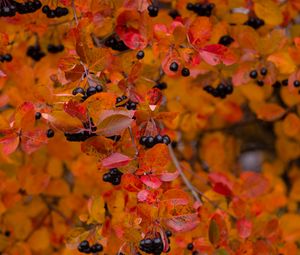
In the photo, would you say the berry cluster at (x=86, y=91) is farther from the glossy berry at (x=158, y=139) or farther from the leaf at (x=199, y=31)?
the leaf at (x=199, y=31)

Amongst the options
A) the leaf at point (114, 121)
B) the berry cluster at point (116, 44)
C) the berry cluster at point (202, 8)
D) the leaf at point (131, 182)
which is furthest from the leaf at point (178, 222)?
the berry cluster at point (202, 8)

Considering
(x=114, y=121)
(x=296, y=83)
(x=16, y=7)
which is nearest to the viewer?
(x=114, y=121)

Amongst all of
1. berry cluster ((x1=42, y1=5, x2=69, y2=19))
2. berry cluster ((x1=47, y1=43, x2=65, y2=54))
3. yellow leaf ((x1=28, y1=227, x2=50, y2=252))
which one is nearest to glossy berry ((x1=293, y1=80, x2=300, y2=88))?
berry cluster ((x1=42, y1=5, x2=69, y2=19))

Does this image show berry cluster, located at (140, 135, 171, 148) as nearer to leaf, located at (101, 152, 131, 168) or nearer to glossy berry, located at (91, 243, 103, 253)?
leaf, located at (101, 152, 131, 168)

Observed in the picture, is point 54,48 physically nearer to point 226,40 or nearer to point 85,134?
point 226,40

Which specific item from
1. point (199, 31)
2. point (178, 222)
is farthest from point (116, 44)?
point (178, 222)

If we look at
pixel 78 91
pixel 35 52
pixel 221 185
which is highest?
pixel 78 91

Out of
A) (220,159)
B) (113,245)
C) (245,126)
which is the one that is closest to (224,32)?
(113,245)

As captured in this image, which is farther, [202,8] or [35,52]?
[35,52]
